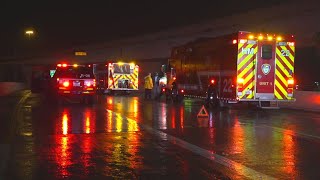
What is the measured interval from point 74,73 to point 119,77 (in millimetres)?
13630

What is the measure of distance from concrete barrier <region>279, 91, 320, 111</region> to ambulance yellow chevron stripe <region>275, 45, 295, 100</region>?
2074 millimetres

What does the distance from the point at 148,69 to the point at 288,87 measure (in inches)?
1296

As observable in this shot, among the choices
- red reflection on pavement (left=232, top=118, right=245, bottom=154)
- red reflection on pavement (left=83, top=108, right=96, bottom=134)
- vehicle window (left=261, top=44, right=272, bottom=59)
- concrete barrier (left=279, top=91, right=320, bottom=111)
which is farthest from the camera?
concrete barrier (left=279, top=91, right=320, bottom=111)

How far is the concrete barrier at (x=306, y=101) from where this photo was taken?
2244 centimetres

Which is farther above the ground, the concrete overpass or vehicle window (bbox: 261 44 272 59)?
the concrete overpass

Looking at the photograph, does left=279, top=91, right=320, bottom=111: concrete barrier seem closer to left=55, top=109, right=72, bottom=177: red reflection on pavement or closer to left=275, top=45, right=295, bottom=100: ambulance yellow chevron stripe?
left=275, top=45, right=295, bottom=100: ambulance yellow chevron stripe

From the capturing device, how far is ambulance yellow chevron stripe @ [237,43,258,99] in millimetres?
20250

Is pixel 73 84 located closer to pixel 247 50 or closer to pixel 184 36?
pixel 247 50

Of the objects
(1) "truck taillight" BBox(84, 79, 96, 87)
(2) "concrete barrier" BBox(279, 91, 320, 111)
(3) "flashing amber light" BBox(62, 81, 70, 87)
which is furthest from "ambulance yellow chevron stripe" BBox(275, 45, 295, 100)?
(3) "flashing amber light" BBox(62, 81, 70, 87)

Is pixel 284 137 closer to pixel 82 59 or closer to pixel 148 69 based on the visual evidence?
pixel 148 69

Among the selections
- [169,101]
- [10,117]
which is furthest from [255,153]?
[169,101]

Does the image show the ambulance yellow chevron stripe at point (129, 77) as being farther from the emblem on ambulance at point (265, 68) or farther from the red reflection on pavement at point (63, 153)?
the red reflection on pavement at point (63, 153)

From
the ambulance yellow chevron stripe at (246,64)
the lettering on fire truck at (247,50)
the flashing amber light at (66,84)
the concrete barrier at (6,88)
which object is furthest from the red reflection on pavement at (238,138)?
the concrete barrier at (6,88)

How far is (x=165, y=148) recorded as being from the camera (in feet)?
36.0
